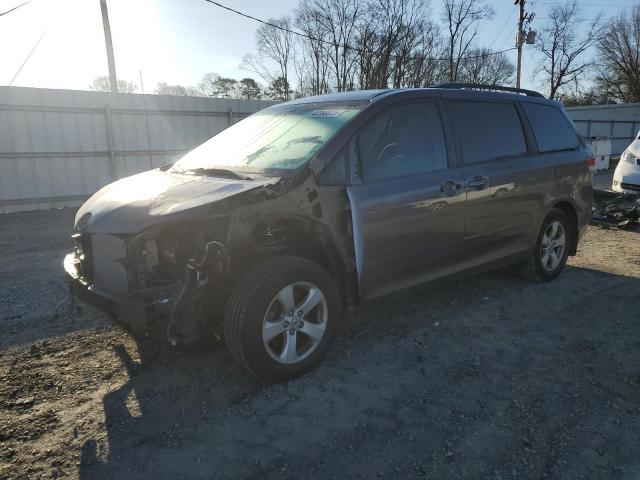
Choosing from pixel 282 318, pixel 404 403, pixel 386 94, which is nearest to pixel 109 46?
pixel 386 94

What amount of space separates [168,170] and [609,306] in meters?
4.06

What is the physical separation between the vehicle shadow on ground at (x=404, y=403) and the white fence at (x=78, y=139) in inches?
344

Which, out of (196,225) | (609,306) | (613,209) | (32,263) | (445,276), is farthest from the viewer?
(613,209)

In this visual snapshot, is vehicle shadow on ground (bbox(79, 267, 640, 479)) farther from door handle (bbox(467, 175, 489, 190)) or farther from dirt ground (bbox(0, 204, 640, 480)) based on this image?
door handle (bbox(467, 175, 489, 190))

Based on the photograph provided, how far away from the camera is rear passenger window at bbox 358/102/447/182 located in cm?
344

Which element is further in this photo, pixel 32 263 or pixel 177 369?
pixel 32 263

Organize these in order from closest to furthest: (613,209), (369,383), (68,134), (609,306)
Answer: (369,383)
(609,306)
(613,209)
(68,134)

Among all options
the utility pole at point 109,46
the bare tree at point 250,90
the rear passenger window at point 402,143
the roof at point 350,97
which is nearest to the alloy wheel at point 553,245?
the rear passenger window at point 402,143

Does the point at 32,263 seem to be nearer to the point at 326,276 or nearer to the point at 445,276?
the point at 326,276

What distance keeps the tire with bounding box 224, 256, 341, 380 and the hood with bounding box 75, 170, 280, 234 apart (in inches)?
19.9

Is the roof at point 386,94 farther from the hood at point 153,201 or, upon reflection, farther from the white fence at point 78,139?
the white fence at point 78,139

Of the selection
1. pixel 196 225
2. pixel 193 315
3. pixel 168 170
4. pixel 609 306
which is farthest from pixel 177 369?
pixel 609 306

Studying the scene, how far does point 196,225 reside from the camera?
9.38ft

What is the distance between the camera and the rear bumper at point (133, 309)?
268 cm
